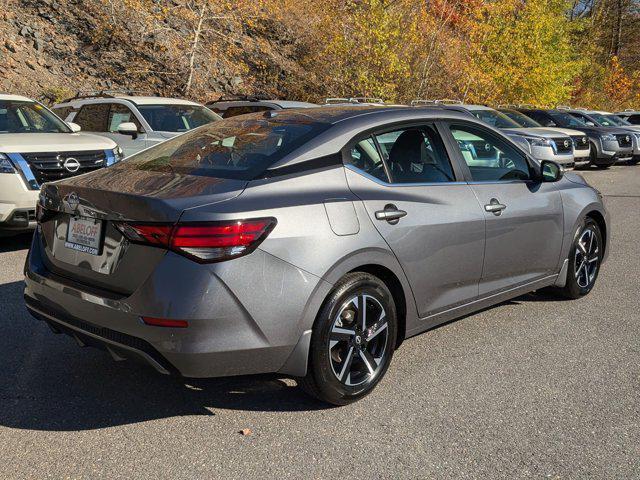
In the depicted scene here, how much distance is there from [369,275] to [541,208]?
196 centimetres

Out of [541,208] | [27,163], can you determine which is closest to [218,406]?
[541,208]

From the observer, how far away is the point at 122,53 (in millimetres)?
22672

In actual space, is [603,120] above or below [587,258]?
above

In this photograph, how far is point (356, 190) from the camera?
12.1 ft

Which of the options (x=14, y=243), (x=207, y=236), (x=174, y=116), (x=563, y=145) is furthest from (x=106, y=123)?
(x=563, y=145)

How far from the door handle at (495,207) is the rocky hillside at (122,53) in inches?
629

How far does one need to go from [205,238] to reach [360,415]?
133cm

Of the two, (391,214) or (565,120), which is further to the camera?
(565,120)

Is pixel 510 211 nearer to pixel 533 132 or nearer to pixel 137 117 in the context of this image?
pixel 137 117

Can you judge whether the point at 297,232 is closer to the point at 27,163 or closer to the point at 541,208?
the point at 541,208

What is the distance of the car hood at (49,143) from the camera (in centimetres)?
720

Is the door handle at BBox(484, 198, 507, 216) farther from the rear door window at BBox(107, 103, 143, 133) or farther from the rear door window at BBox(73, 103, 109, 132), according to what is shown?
the rear door window at BBox(73, 103, 109, 132)

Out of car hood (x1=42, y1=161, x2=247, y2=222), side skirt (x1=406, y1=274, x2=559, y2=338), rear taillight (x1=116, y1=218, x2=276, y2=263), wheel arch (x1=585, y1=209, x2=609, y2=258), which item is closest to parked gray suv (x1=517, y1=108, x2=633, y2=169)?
wheel arch (x1=585, y1=209, x2=609, y2=258)

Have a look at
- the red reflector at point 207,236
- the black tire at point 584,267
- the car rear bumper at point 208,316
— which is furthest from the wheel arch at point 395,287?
the black tire at point 584,267
